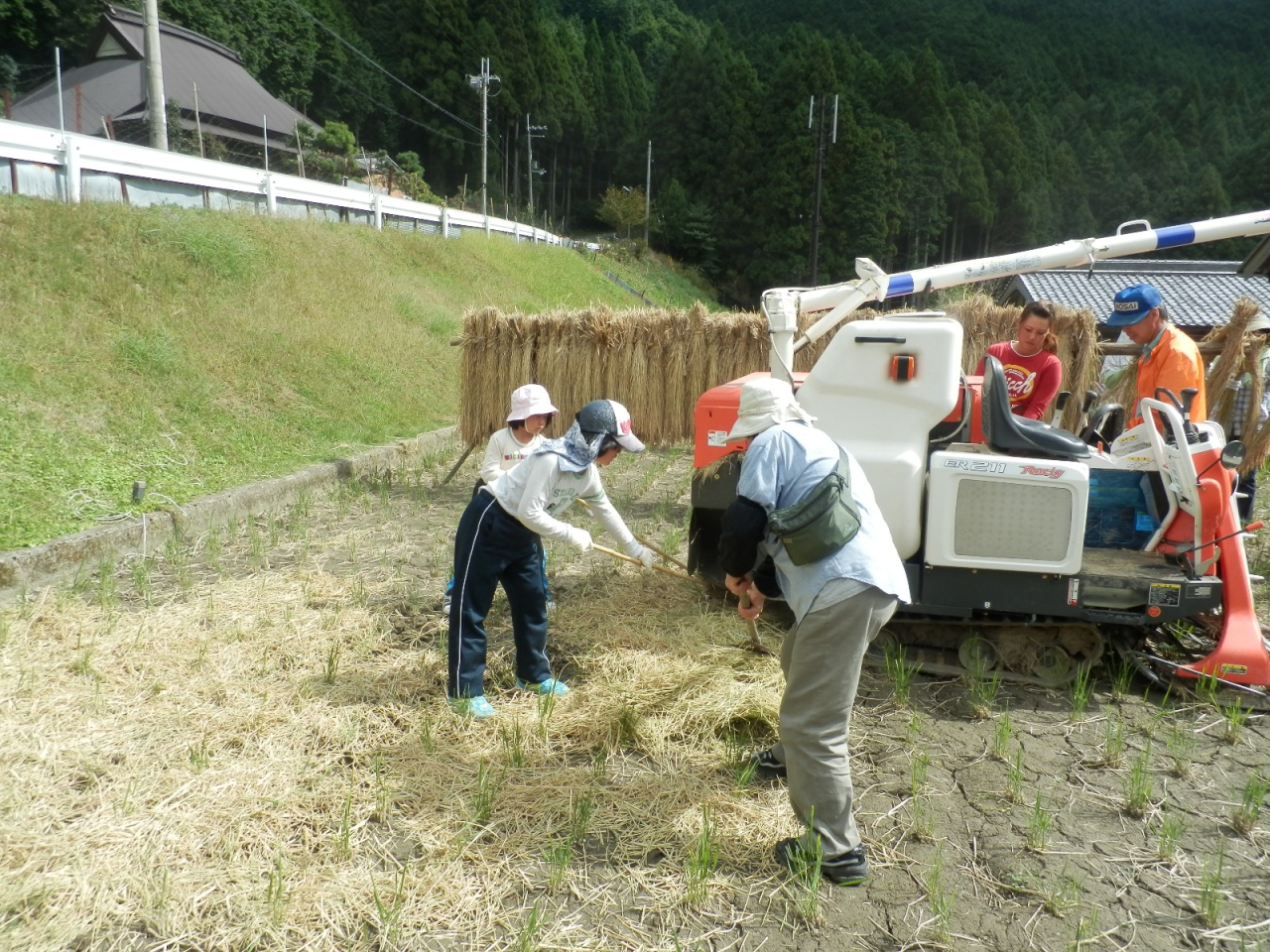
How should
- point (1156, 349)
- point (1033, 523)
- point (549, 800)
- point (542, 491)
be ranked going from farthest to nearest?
point (1156, 349), point (1033, 523), point (542, 491), point (549, 800)

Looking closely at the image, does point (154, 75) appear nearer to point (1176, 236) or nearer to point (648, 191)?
point (1176, 236)

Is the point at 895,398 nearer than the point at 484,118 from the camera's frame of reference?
Yes

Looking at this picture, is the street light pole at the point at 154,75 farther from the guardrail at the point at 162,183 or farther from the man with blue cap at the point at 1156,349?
the man with blue cap at the point at 1156,349

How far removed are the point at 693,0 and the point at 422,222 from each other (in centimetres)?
9469

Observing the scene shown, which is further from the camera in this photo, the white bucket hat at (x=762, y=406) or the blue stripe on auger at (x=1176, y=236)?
the blue stripe on auger at (x=1176, y=236)

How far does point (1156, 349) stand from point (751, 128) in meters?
59.0

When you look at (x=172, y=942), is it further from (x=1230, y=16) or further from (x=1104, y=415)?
(x=1230, y=16)

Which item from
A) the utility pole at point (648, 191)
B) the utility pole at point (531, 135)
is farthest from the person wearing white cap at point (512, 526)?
the utility pole at point (531, 135)

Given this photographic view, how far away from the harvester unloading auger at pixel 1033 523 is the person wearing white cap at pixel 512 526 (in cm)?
133

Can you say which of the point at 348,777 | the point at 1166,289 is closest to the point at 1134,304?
the point at 348,777

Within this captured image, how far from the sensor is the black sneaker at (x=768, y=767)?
392 centimetres

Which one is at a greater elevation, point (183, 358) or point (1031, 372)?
point (1031, 372)

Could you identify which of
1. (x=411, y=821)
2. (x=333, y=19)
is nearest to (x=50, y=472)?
(x=411, y=821)

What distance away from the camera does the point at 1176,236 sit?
21.9ft
